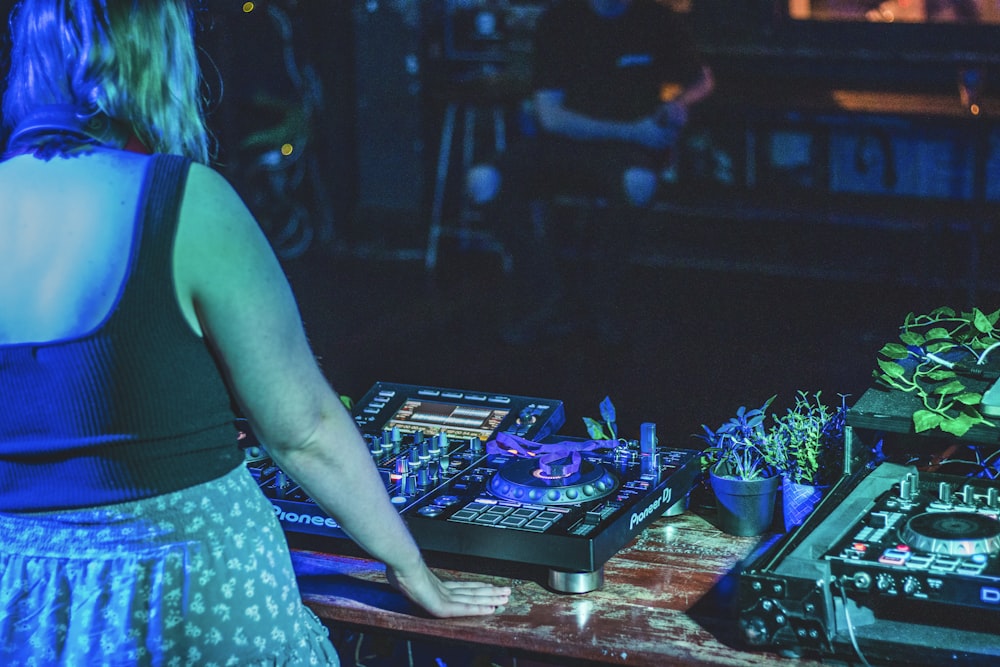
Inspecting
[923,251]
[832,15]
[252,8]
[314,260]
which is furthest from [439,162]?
[923,251]

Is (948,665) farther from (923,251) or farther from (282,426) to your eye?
(923,251)

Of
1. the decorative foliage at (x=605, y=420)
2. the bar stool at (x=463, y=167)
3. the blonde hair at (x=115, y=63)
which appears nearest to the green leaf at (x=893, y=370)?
the decorative foliage at (x=605, y=420)

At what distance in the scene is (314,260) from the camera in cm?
716

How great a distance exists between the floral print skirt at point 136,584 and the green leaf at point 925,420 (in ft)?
3.47

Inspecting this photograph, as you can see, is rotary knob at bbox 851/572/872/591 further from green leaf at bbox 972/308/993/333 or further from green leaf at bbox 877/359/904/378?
green leaf at bbox 972/308/993/333

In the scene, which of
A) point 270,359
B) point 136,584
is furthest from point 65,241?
point 136,584

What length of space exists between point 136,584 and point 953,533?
3.43 ft

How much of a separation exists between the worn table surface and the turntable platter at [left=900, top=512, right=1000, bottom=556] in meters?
0.23

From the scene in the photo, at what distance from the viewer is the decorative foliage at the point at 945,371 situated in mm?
1976

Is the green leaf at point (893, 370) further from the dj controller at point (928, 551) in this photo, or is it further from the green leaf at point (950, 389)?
the dj controller at point (928, 551)

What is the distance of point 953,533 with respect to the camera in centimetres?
171

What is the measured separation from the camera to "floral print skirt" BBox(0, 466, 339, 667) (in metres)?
1.40

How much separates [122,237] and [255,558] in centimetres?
40

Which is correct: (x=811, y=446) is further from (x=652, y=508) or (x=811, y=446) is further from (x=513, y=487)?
(x=513, y=487)
